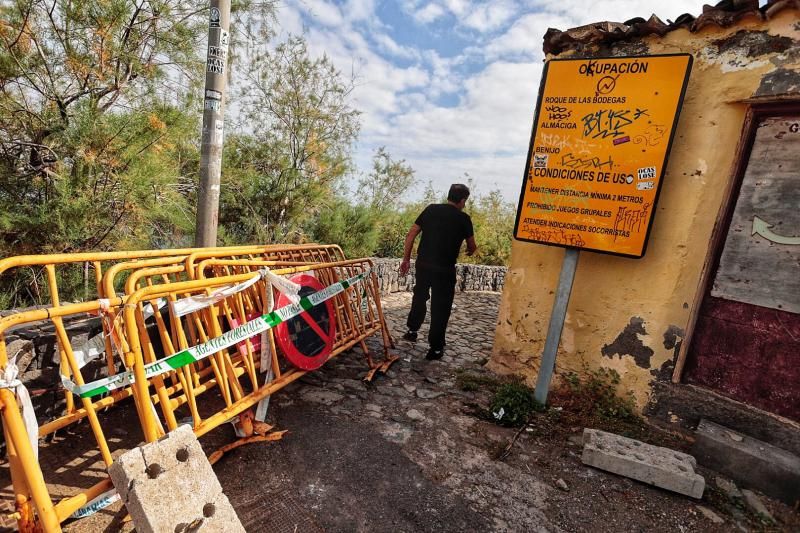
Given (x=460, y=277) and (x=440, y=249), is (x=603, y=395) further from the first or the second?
(x=460, y=277)

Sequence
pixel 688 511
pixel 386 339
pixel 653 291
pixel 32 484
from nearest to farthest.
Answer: pixel 32 484
pixel 688 511
pixel 653 291
pixel 386 339

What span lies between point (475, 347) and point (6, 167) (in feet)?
19.5

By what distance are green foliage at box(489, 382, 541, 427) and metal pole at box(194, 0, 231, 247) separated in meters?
3.28

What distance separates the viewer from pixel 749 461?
2.88 meters

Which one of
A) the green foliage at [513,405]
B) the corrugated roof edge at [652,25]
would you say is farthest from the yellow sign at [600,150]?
the green foliage at [513,405]

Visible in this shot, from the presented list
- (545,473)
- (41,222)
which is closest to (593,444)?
(545,473)

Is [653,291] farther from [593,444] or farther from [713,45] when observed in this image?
[713,45]

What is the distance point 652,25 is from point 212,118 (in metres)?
4.12

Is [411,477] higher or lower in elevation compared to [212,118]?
lower

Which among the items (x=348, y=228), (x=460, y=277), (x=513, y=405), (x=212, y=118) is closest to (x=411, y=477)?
(x=513, y=405)

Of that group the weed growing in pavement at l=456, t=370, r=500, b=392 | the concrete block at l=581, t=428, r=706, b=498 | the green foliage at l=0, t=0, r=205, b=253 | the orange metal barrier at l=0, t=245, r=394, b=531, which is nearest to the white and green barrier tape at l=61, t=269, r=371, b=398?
the orange metal barrier at l=0, t=245, r=394, b=531

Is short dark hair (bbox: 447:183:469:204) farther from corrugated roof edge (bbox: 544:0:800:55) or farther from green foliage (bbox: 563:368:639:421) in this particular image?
green foliage (bbox: 563:368:639:421)

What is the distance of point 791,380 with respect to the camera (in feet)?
10.0

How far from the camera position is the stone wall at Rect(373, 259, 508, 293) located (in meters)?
8.45
